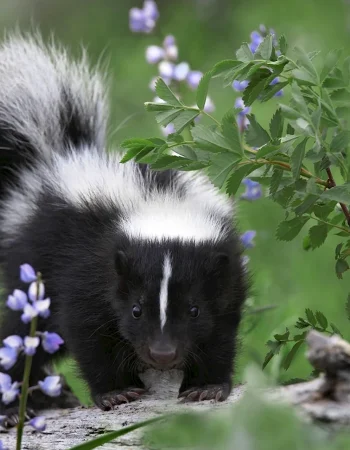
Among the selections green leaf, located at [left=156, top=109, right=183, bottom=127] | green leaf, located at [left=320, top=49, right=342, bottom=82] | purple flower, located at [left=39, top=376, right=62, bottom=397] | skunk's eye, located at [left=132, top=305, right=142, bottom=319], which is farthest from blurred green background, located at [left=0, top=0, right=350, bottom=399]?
purple flower, located at [left=39, top=376, right=62, bottom=397]

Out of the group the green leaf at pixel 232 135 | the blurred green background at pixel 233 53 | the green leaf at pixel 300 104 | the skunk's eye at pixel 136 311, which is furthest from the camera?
the blurred green background at pixel 233 53

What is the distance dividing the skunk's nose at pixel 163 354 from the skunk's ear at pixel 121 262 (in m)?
0.52

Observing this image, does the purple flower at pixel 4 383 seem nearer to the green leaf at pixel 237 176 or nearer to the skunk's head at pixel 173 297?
the skunk's head at pixel 173 297

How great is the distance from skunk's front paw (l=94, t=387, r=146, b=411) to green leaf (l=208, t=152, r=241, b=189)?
4.27 feet

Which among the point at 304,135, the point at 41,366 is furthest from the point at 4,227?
the point at 304,135

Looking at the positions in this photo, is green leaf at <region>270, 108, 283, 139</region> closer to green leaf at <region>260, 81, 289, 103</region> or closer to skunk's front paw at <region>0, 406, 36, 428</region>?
green leaf at <region>260, 81, 289, 103</region>

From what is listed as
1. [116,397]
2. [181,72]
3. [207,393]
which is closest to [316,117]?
[207,393]

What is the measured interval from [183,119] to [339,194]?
66 cm

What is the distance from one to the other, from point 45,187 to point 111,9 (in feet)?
27.7

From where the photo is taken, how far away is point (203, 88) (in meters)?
3.35

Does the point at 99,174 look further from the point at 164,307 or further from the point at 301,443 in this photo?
the point at 301,443

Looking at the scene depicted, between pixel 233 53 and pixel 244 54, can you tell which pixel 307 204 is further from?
pixel 233 53

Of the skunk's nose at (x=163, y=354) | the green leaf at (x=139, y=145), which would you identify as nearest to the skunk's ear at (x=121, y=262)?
the skunk's nose at (x=163, y=354)

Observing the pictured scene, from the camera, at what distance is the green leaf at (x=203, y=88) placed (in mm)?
3303
